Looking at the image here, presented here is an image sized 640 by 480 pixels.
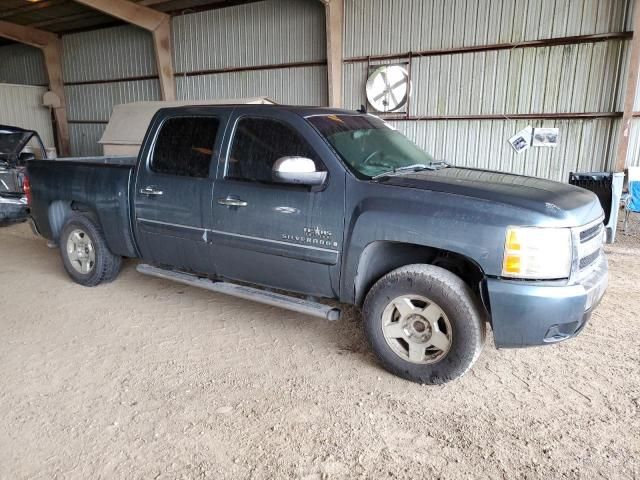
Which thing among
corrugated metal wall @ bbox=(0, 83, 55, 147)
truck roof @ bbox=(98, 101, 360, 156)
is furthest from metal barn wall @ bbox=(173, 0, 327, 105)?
corrugated metal wall @ bbox=(0, 83, 55, 147)

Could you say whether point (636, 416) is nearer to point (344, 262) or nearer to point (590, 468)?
point (590, 468)

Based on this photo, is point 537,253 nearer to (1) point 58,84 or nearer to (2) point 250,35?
(2) point 250,35

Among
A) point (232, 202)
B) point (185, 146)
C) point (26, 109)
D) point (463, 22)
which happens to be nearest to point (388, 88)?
point (463, 22)

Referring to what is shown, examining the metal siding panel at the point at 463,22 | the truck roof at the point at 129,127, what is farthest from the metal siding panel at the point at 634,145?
the truck roof at the point at 129,127

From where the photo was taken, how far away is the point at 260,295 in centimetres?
375

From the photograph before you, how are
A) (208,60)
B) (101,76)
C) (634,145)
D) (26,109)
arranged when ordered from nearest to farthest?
(634,145) < (208,60) < (101,76) < (26,109)

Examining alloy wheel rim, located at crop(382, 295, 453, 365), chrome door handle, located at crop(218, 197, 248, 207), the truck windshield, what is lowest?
alloy wheel rim, located at crop(382, 295, 453, 365)

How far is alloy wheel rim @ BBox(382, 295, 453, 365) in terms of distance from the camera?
3.05 meters

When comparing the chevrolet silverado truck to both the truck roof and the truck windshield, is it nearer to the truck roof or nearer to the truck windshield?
the truck windshield

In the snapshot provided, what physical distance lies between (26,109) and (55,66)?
1.90 meters

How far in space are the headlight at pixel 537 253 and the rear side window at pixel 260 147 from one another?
1491 millimetres

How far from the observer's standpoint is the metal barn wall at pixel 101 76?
1521 cm

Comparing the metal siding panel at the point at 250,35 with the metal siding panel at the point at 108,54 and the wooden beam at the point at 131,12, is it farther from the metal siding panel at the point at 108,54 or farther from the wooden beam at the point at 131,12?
the metal siding panel at the point at 108,54

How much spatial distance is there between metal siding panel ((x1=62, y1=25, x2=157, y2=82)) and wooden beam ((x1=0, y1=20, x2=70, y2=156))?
243 mm
